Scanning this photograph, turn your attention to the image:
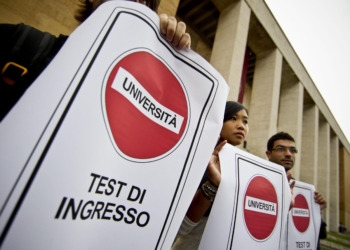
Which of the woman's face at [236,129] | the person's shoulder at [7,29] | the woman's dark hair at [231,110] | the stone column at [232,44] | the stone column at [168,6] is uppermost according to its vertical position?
the stone column at [232,44]

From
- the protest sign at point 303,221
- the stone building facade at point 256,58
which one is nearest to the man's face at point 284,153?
the protest sign at point 303,221

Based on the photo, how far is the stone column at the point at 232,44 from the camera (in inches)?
132

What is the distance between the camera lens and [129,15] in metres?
0.26

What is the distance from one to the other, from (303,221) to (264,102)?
171 inches

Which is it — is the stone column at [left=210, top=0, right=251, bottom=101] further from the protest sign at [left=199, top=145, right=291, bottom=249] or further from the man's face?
the protest sign at [left=199, top=145, right=291, bottom=249]

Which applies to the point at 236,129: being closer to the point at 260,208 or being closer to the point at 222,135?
the point at 222,135

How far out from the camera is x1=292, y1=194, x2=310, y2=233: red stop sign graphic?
2.61ft

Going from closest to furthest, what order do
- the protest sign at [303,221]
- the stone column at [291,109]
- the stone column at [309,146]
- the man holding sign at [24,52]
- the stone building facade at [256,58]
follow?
the man holding sign at [24,52] → the protest sign at [303,221] → the stone building facade at [256,58] → the stone column at [291,109] → the stone column at [309,146]

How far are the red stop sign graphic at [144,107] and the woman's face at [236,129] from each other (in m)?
0.55

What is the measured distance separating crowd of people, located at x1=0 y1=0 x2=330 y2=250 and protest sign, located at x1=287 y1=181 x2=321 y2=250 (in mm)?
78

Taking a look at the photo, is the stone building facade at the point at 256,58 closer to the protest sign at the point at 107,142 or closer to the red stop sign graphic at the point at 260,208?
the protest sign at the point at 107,142

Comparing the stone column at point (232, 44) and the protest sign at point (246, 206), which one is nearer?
the protest sign at point (246, 206)

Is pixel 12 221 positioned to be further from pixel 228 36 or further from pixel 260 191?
pixel 228 36

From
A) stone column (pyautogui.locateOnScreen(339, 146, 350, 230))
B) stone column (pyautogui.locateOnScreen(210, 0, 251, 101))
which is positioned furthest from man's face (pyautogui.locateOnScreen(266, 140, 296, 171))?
stone column (pyautogui.locateOnScreen(339, 146, 350, 230))
